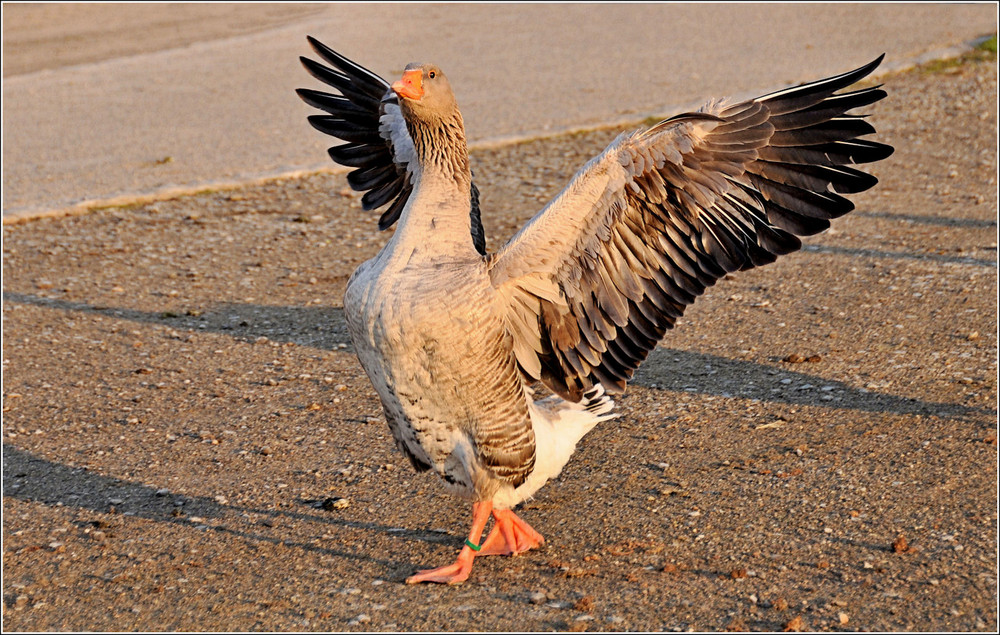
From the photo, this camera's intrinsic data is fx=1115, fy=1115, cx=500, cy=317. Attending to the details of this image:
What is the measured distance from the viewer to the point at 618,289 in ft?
14.5

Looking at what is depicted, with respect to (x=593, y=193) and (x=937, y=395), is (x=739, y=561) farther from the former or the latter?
(x=937, y=395)

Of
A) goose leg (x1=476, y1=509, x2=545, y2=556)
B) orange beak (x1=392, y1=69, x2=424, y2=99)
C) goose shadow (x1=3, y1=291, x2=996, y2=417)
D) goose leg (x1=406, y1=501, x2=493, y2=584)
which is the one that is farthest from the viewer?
goose shadow (x1=3, y1=291, x2=996, y2=417)

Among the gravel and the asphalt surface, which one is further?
the asphalt surface

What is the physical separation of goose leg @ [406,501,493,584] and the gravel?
0.06 metres

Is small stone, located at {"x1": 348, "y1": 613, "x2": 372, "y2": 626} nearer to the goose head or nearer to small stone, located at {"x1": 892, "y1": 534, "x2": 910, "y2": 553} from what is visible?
the goose head

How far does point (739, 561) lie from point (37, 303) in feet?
17.9

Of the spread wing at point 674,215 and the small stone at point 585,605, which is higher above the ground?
the spread wing at point 674,215

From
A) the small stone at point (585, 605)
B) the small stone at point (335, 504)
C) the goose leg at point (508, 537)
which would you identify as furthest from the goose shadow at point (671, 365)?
the small stone at point (585, 605)

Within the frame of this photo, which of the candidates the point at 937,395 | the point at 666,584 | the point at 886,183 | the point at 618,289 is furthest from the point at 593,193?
the point at 886,183

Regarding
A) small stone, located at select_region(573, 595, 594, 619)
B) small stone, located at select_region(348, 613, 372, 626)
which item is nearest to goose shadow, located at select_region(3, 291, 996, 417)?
small stone, located at select_region(573, 595, 594, 619)

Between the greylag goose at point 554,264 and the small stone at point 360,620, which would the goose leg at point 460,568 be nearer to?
the greylag goose at point 554,264

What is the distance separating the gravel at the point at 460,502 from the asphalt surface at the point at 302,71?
2.21 meters

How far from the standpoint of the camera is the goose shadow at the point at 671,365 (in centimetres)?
577

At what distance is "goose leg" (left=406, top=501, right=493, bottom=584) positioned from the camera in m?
4.25
